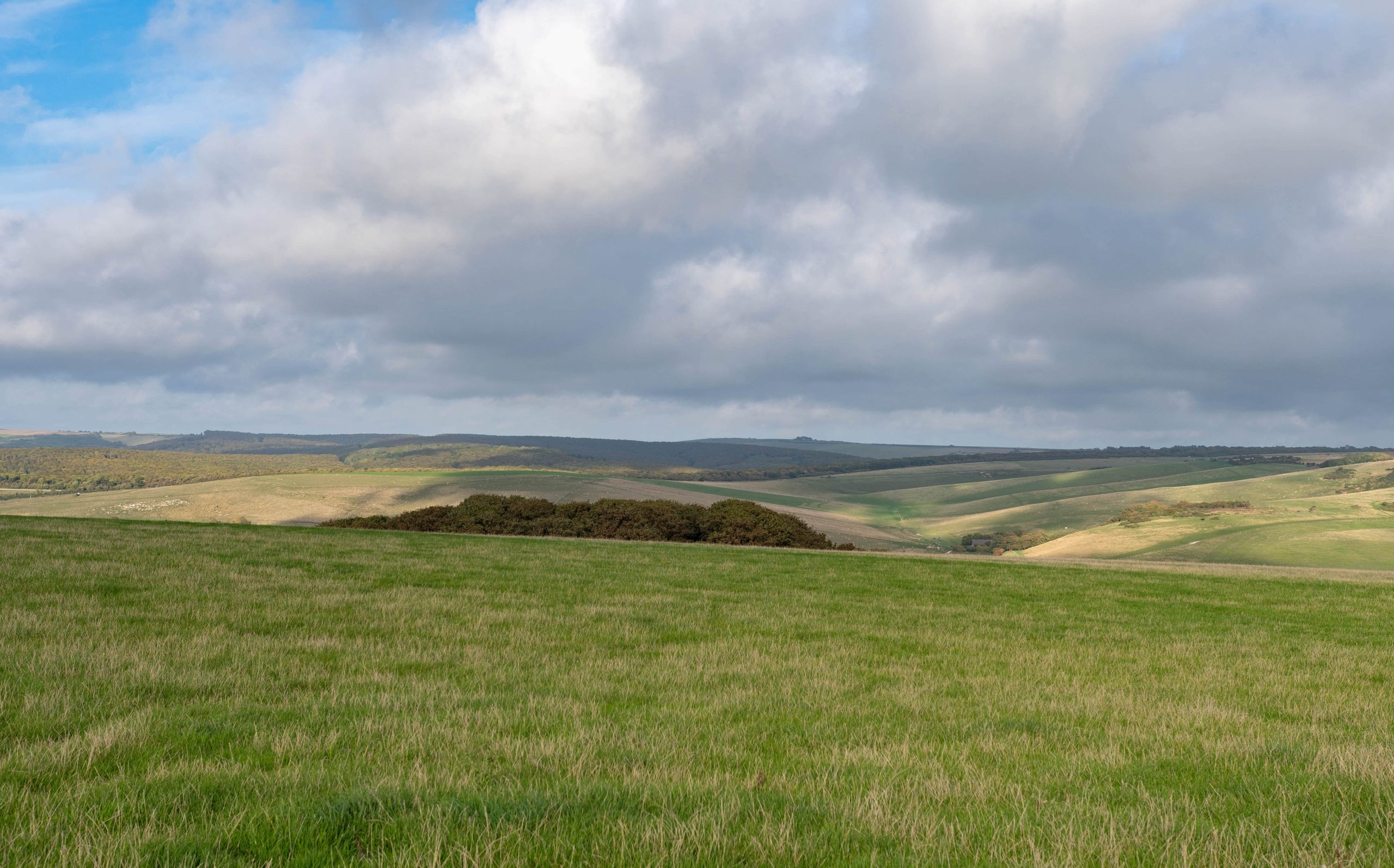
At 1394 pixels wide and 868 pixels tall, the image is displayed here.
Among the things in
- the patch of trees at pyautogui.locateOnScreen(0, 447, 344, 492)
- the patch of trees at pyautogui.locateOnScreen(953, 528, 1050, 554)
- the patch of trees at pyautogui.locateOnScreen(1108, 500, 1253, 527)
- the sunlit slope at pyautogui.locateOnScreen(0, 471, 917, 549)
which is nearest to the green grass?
the sunlit slope at pyautogui.locateOnScreen(0, 471, 917, 549)

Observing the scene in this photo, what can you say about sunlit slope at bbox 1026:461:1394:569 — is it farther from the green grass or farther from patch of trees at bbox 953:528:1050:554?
the green grass

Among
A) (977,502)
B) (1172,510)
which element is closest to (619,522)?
(1172,510)

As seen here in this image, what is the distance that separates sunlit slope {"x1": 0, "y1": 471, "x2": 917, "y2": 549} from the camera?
252ft

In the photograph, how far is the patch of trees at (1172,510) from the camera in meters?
81.2

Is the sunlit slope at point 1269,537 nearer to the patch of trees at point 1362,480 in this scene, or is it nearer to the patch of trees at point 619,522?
the patch of trees at point 1362,480

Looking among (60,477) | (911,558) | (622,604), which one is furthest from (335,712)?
(60,477)

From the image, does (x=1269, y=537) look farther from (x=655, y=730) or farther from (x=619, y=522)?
(x=655, y=730)

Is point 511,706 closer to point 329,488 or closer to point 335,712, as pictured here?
point 335,712

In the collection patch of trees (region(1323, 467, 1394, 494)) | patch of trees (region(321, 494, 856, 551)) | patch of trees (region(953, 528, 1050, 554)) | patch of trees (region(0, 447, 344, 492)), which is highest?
patch of trees (region(1323, 467, 1394, 494))

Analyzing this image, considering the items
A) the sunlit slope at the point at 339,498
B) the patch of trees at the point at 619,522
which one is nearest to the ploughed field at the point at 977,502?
the sunlit slope at the point at 339,498

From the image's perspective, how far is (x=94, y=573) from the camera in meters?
18.6

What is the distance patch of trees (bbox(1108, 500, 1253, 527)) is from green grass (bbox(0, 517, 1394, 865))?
68.2 metres

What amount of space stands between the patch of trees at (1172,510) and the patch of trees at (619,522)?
46.0m

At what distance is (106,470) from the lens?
158250mm
